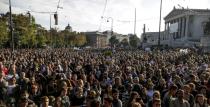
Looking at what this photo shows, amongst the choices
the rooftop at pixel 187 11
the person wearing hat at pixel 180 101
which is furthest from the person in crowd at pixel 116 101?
the rooftop at pixel 187 11

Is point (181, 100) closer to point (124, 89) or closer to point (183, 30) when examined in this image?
point (124, 89)

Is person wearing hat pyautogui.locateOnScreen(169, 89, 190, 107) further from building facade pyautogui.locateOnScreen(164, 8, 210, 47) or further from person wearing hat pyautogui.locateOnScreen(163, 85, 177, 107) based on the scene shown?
building facade pyautogui.locateOnScreen(164, 8, 210, 47)

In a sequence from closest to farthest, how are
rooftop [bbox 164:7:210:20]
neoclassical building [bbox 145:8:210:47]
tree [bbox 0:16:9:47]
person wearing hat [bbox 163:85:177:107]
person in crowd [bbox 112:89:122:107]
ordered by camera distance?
1. person in crowd [bbox 112:89:122:107]
2. person wearing hat [bbox 163:85:177:107]
3. tree [bbox 0:16:9:47]
4. neoclassical building [bbox 145:8:210:47]
5. rooftop [bbox 164:7:210:20]

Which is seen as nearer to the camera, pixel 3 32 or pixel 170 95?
pixel 170 95

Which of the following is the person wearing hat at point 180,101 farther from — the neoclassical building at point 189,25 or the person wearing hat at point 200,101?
the neoclassical building at point 189,25

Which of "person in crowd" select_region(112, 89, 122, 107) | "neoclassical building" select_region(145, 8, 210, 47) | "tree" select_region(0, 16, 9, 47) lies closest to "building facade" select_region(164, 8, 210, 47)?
"neoclassical building" select_region(145, 8, 210, 47)

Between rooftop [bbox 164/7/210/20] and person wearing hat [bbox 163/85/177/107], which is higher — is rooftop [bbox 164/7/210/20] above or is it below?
above

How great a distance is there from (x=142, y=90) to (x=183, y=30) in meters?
114

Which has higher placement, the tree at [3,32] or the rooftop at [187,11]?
the rooftop at [187,11]

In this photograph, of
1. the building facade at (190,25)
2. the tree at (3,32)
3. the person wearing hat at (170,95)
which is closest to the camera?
the person wearing hat at (170,95)

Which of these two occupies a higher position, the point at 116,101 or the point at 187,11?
the point at 187,11

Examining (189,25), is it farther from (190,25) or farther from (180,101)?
(180,101)

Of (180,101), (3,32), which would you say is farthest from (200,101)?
(3,32)

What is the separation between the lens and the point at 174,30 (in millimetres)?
133500
